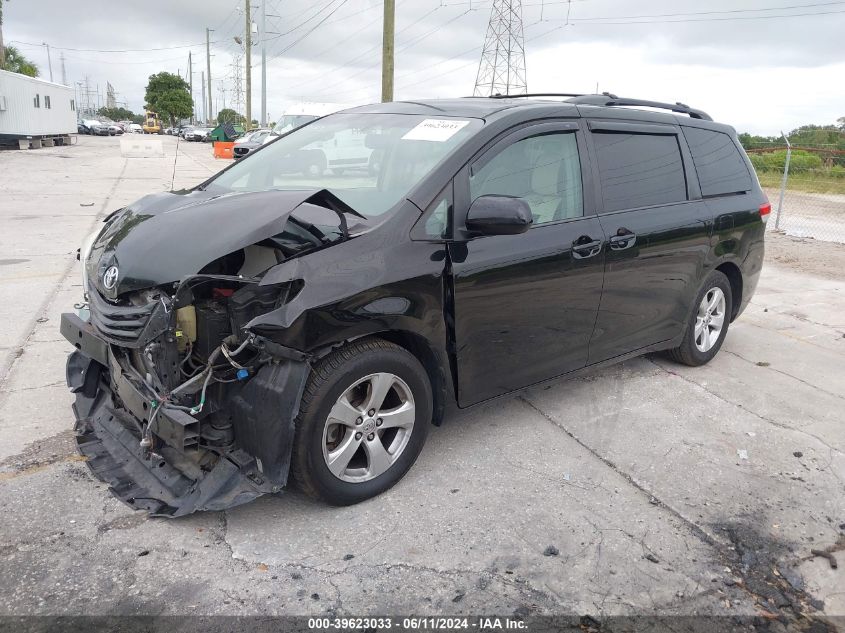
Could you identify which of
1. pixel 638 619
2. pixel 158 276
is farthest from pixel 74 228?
pixel 638 619

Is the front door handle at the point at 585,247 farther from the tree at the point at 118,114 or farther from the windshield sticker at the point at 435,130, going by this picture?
the tree at the point at 118,114

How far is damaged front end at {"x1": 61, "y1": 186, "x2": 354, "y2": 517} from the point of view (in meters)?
2.87

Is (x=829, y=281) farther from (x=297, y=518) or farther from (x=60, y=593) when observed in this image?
(x=60, y=593)

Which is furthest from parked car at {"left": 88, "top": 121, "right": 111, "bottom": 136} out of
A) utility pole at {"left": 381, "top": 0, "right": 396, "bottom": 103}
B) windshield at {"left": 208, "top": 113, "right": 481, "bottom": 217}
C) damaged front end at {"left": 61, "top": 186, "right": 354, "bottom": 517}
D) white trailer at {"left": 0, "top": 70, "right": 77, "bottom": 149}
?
damaged front end at {"left": 61, "top": 186, "right": 354, "bottom": 517}

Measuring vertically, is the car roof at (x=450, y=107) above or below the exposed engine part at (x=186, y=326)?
above

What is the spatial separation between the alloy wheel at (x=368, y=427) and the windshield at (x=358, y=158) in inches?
34.4

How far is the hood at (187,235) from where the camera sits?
289 cm

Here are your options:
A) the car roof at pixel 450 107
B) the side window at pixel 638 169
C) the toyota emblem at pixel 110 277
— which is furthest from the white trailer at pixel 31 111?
the side window at pixel 638 169

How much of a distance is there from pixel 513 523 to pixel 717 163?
11.5 feet

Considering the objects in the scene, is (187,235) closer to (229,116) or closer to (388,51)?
(388,51)

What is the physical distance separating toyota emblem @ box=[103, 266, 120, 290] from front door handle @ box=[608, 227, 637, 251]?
2757 millimetres

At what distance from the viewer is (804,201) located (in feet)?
63.7

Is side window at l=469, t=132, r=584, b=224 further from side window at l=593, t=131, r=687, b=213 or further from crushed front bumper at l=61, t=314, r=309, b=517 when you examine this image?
crushed front bumper at l=61, t=314, r=309, b=517

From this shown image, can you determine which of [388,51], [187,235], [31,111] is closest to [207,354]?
[187,235]
